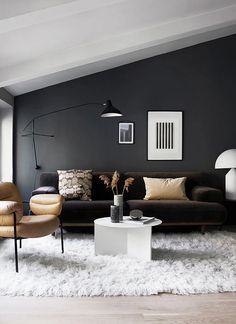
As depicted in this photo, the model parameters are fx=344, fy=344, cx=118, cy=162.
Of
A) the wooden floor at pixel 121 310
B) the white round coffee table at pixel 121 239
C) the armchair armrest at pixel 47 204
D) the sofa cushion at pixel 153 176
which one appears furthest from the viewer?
the sofa cushion at pixel 153 176

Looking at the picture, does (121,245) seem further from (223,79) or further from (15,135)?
(223,79)

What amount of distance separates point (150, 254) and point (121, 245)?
352 mm

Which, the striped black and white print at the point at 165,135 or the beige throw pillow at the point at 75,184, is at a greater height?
the striped black and white print at the point at 165,135

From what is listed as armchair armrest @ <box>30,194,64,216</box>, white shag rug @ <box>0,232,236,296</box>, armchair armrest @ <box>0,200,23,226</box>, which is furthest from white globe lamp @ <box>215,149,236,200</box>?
armchair armrest @ <box>0,200,23,226</box>

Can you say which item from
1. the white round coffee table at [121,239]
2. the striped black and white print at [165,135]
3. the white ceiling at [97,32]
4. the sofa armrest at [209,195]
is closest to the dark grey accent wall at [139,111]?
the striped black and white print at [165,135]

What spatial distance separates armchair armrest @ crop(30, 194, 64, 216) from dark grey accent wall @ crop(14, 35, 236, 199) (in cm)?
178

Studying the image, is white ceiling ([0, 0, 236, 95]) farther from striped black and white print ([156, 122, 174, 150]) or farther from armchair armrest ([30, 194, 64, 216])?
armchair armrest ([30, 194, 64, 216])

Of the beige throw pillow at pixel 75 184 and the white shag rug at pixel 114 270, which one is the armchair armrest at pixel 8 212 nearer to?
the white shag rug at pixel 114 270

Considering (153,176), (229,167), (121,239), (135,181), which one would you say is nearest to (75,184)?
(135,181)

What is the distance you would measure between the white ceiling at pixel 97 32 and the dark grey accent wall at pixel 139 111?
0.55m

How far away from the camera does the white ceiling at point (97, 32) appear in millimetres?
3565

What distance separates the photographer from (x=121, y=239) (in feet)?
11.9

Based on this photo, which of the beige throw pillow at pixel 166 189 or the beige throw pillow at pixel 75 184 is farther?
the beige throw pillow at pixel 166 189

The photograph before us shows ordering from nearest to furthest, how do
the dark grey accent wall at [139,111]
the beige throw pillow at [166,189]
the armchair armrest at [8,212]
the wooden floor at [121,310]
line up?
the wooden floor at [121,310], the armchair armrest at [8,212], the beige throw pillow at [166,189], the dark grey accent wall at [139,111]
